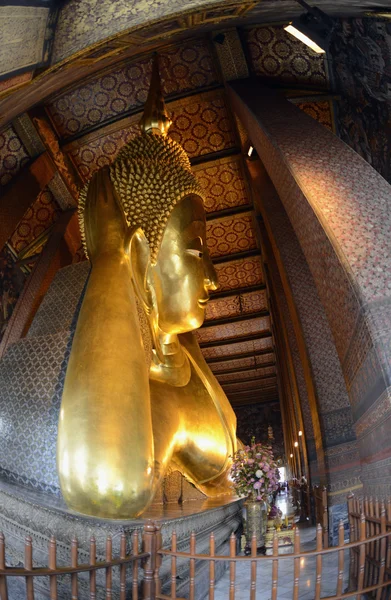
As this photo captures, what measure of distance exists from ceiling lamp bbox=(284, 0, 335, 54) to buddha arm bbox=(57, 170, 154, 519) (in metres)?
2.19

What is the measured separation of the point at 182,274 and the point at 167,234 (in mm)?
310

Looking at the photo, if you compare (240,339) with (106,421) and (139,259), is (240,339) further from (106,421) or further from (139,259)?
(106,421)

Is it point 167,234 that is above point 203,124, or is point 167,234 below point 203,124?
below

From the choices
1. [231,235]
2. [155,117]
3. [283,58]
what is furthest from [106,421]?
[231,235]

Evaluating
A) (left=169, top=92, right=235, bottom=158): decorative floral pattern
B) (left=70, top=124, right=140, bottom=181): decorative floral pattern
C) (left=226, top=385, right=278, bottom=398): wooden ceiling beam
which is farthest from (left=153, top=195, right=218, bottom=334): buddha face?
(left=226, top=385, right=278, bottom=398): wooden ceiling beam

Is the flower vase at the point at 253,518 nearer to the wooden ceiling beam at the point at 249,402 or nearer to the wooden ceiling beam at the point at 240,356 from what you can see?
the wooden ceiling beam at the point at 240,356

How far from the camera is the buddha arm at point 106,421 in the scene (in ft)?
7.89

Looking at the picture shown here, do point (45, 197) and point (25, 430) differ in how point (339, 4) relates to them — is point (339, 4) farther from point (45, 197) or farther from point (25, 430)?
point (45, 197)

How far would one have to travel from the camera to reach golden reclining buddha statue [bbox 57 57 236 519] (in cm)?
245

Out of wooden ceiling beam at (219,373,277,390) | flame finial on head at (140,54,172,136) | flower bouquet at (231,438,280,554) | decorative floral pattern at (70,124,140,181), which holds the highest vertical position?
decorative floral pattern at (70,124,140,181)

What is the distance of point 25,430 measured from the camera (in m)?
2.73

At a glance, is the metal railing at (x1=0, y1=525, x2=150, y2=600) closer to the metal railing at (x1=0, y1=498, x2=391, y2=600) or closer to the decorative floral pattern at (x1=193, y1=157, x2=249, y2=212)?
the metal railing at (x1=0, y1=498, x2=391, y2=600)

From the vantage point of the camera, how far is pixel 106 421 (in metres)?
2.49

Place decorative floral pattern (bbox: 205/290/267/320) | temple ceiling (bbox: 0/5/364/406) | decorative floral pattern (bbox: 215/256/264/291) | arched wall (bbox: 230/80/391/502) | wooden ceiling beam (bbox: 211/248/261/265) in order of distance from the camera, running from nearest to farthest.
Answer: arched wall (bbox: 230/80/391/502)
temple ceiling (bbox: 0/5/364/406)
wooden ceiling beam (bbox: 211/248/261/265)
decorative floral pattern (bbox: 215/256/264/291)
decorative floral pattern (bbox: 205/290/267/320)
